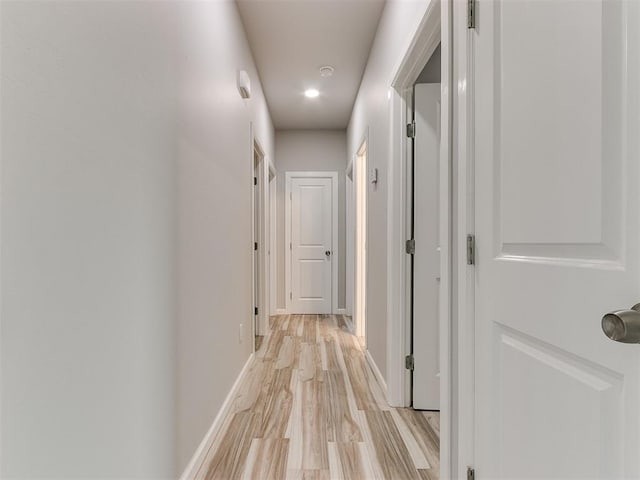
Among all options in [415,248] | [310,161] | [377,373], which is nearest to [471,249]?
[415,248]

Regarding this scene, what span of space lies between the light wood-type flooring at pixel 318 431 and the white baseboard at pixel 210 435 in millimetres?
32

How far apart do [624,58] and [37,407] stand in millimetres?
1267

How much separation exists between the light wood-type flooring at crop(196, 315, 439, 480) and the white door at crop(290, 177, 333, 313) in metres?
2.07

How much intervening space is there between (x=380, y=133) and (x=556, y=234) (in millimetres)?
1911

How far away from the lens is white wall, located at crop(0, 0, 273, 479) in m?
0.63

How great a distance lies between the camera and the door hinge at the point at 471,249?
1.09m

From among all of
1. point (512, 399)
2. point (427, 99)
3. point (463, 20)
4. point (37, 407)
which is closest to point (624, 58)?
point (463, 20)

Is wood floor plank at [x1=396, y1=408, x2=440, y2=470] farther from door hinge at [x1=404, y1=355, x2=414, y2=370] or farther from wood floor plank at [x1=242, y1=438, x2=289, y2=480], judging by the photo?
wood floor plank at [x1=242, y1=438, x2=289, y2=480]

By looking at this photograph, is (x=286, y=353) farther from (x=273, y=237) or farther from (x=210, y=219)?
(x=273, y=237)

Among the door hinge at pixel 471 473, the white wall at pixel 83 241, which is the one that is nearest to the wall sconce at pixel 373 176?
the white wall at pixel 83 241

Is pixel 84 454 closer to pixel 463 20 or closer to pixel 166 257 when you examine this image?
pixel 166 257

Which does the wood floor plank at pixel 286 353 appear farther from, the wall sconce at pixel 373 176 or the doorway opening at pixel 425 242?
the wall sconce at pixel 373 176

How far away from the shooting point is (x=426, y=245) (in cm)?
202

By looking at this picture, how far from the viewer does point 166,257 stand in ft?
4.09
